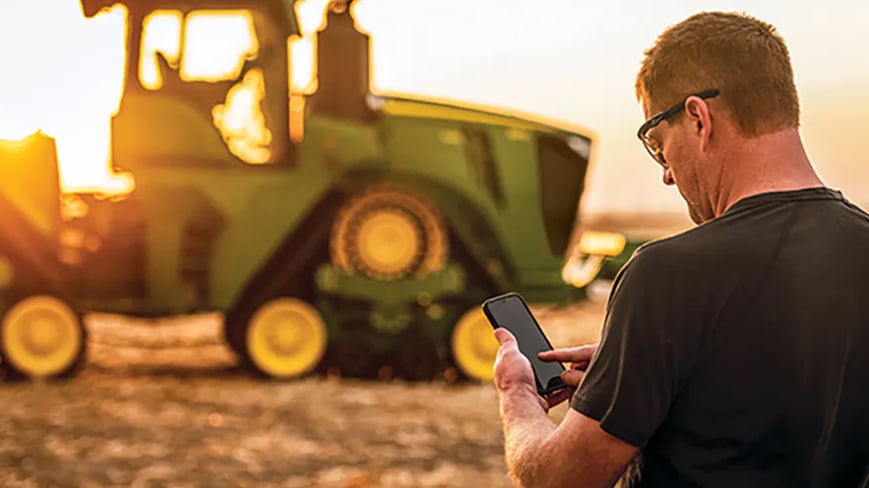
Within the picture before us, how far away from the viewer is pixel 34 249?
7461 mm

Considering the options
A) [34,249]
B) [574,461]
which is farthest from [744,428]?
[34,249]

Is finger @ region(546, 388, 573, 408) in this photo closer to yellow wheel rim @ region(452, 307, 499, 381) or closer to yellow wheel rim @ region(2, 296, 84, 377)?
yellow wheel rim @ region(452, 307, 499, 381)

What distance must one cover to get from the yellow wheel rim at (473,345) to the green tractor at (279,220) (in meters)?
0.01

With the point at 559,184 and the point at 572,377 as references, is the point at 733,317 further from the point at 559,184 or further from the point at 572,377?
the point at 559,184

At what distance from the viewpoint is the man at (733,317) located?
4.67 ft

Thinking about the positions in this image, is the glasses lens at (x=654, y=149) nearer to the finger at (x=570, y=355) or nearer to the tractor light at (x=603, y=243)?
the finger at (x=570, y=355)

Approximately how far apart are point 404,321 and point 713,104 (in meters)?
5.90

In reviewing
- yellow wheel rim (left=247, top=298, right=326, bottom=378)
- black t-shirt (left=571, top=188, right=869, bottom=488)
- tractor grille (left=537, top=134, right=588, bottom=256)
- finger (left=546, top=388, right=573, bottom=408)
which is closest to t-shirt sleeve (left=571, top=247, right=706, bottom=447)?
black t-shirt (left=571, top=188, right=869, bottom=488)

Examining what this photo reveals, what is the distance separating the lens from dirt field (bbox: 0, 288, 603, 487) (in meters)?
5.14

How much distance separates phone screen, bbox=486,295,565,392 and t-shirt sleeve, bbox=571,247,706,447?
36 cm

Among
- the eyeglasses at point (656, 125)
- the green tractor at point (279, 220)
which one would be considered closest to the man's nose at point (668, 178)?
the eyeglasses at point (656, 125)

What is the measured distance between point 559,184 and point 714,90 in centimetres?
627

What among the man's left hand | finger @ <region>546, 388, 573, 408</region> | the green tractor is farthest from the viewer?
the green tractor

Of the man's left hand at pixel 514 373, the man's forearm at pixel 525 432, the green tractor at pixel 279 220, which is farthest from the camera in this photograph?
the green tractor at pixel 279 220
